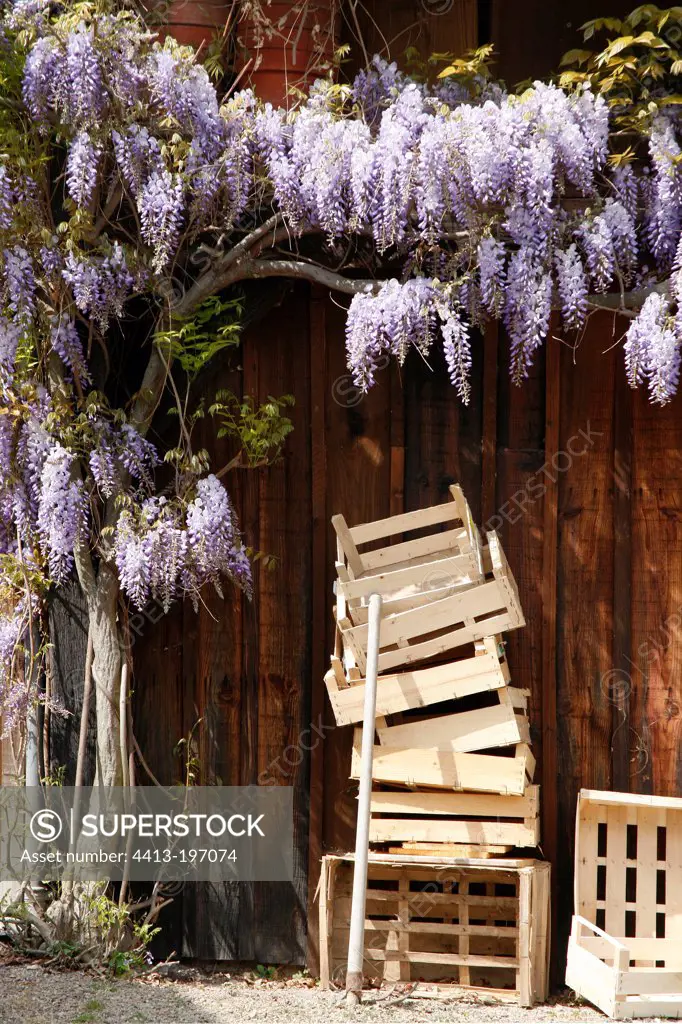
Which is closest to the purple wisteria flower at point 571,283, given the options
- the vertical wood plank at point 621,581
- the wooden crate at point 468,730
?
the vertical wood plank at point 621,581

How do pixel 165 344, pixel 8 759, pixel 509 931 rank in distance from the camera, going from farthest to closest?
pixel 8 759 < pixel 165 344 < pixel 509 931

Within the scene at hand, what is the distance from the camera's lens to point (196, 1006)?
142 inches

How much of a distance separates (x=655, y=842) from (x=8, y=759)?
2.41m

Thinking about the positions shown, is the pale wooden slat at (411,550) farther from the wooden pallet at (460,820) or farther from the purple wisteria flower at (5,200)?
the purple wisteria flower at (5,200)

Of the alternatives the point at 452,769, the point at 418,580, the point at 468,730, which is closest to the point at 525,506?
the point at 418,580

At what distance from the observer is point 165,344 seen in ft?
13.1

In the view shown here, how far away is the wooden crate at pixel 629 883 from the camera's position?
3811 mm

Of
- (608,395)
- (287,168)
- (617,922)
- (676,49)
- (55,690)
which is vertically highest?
(676,49)

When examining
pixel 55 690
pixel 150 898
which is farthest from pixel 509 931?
pixel 55 690

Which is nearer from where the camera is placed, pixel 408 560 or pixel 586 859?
pixel 586 859

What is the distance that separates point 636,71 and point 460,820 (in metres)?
2.66

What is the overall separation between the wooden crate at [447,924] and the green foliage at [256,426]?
1.46m

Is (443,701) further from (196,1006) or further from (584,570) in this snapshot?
(196,1006)

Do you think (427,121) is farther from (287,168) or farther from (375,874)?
(375,874)
